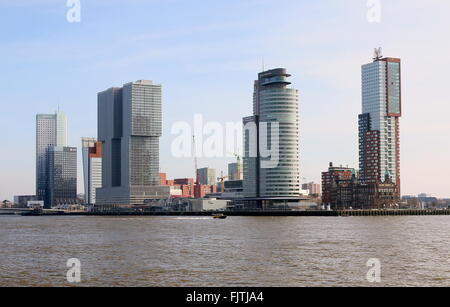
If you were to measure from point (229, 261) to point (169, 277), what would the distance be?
492 inches

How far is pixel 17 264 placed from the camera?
2450 inches

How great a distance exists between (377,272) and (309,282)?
772cm

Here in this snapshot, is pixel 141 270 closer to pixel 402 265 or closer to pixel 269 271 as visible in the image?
pixel 269 271

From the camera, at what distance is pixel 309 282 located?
158ft
